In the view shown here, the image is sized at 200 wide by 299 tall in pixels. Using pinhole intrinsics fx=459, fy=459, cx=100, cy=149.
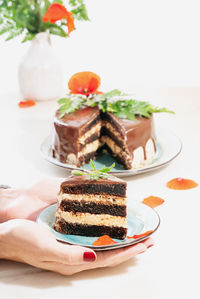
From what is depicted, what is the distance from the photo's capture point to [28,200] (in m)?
2.20

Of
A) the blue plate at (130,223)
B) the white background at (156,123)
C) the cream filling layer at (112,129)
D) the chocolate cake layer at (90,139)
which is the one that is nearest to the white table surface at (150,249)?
the white background at (156,123)

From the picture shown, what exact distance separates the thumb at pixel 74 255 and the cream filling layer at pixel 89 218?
0.31m

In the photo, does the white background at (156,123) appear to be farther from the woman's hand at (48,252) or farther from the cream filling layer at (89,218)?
the cream filling layer at (89,218)

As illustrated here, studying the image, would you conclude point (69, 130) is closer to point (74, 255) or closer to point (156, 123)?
point (156, 123)

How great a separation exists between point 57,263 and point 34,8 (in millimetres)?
3034

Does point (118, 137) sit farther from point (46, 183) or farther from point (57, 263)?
point (57, 263)

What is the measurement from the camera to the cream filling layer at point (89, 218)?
2.03m

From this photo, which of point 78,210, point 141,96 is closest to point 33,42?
point 141,96

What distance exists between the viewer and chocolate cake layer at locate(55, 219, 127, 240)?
2.02 metres

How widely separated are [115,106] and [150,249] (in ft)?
4.54

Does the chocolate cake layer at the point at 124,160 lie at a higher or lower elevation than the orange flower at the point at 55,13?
lower

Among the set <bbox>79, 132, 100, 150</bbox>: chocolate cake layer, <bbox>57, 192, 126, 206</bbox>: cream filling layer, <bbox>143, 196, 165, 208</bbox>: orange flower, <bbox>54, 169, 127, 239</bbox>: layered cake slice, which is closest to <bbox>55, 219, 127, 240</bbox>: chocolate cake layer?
<bbox>54, 169, 127, 239</bbox>: layered cake slice

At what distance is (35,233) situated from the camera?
1753 mm

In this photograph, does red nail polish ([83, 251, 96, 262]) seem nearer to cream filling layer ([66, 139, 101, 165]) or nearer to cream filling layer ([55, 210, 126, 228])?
cream filling layer ([55, 210, 126, 228])
